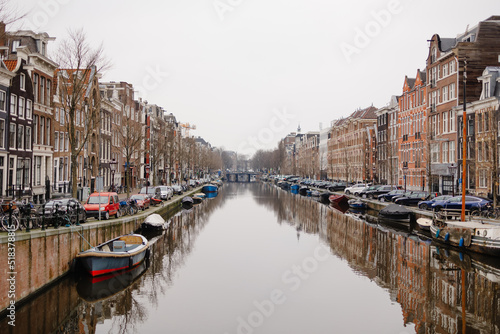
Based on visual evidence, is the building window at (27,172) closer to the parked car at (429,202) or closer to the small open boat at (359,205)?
the parked car at (429,202)

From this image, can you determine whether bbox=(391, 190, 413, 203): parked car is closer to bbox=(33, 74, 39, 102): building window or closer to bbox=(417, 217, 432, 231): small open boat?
bbox=(417, 217, 432, 231): small open boat

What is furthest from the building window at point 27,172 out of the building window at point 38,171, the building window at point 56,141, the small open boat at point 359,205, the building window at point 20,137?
the small open boat at point 359,205

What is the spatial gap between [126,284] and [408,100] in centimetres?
6415

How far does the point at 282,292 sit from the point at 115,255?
7853mm

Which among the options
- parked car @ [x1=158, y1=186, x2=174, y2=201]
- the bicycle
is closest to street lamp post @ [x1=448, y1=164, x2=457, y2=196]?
parked car @ [x1=158, y1=186, x2=174, y2=201]

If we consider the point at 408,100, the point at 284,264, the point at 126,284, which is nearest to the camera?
the point at 126,284

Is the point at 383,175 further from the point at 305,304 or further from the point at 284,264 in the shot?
the point at 305,304

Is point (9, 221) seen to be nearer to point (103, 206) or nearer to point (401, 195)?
point (103, 206)

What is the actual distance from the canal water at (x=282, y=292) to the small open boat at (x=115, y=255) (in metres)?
0.47

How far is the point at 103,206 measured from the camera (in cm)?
3014

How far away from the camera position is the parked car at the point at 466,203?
38.5 meters

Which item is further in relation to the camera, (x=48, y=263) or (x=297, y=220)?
(x=297, y=220)

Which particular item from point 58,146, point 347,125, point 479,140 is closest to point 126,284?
point 58,146

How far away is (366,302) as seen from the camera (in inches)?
765
